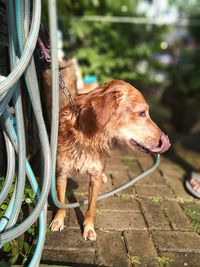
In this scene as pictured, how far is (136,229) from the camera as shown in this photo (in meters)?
3.22

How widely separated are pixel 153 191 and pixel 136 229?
3.03 feet

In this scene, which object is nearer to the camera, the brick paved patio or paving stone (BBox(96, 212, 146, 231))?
the brick paved patio

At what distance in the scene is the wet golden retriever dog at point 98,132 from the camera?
2.79m

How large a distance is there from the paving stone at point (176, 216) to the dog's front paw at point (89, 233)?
0.82 meters

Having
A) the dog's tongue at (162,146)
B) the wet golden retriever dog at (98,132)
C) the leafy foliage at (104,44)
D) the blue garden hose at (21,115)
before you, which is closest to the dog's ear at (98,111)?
the wet golden retriever dog at (98,132)

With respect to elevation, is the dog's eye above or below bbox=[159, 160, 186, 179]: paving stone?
above

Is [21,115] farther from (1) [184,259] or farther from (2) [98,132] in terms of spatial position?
(1) [184,259]

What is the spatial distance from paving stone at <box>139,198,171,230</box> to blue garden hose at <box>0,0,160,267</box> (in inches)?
44.4

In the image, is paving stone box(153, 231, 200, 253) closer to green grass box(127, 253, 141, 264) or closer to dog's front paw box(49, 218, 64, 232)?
green grass box(127, 253, 141, 264)

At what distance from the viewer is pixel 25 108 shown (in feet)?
12.0

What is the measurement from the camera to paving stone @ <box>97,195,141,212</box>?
141 inches

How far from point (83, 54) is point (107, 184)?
3.39 m

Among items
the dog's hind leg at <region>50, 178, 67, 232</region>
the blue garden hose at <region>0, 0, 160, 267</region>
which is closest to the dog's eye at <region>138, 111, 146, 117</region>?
the blue garden hose at <region>0, 0, 160, 267</region>

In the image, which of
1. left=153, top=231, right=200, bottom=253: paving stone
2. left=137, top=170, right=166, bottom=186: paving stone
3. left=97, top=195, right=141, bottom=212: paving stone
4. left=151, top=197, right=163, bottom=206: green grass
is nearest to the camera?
left=153, top=231, right=200, bottom=253: paving stone
